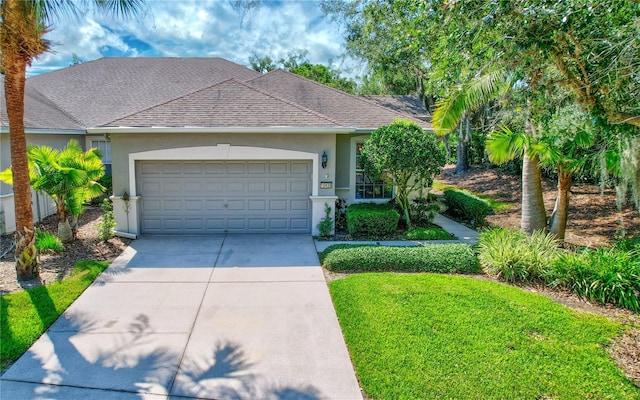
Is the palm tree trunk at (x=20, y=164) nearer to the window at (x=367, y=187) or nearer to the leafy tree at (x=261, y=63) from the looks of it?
the window at (x=367, y=187)

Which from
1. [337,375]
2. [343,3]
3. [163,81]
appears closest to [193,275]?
[337,375]

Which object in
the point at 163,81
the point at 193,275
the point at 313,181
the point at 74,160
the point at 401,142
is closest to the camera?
the point at 193,275

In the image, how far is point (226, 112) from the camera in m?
10.4

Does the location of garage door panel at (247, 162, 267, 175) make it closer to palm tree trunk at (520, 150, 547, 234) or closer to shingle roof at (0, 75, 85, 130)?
shingle roof at (0, 75, 85, 130)

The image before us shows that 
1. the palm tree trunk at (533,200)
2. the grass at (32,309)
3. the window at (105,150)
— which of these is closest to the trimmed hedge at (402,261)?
the palm tree trunk at (533,200)

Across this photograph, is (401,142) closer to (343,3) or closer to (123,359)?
(123,359)

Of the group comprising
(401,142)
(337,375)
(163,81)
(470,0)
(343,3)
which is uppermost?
(343,3)

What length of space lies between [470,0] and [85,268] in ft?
29.2

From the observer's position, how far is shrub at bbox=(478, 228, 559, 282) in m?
7.60

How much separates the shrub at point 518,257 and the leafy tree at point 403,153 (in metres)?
2.63

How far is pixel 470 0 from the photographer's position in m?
6.03

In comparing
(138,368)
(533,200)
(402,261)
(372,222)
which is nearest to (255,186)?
(372,222)

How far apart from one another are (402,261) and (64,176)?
26.3ft

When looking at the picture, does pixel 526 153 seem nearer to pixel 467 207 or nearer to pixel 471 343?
pixel 467 207
